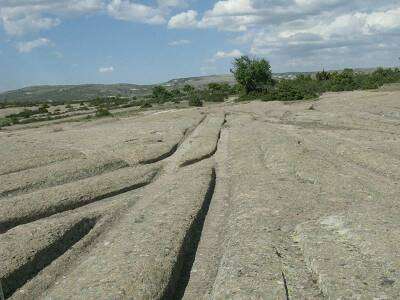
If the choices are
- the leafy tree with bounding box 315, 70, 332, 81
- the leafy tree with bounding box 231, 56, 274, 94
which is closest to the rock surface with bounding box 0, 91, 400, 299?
the leafy tree with bounding box 231, 56, 274, 94

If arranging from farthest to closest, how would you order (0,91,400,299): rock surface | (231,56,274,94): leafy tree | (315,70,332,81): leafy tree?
(315,70,332,81): leafy tree < (231,56,274,94): leafy tree < (0,91,400,299): rock surface

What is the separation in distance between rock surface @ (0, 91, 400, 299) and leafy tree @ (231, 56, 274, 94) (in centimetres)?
6145

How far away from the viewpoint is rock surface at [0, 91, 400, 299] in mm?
12641

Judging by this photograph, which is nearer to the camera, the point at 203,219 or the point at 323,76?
the point at 203,219

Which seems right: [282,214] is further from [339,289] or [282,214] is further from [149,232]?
[339,289]

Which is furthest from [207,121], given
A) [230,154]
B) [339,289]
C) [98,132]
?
[339,289]

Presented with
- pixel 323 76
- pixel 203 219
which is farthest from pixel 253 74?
pixel 203 219

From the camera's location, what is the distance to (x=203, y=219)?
19.1 metres

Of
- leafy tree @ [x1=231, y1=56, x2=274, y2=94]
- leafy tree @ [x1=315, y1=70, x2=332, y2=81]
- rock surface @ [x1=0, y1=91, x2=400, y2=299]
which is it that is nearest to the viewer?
rock surface @ [x1=0, y1=91, x2=400, y2=299]

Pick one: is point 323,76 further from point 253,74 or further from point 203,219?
point 203,219

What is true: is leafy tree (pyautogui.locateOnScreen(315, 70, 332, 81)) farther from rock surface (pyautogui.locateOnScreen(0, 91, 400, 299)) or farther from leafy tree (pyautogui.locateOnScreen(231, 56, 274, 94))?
rock surface (pyautogui.locateOnScreen(0, 91, 400, 299))

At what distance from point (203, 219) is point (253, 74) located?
7810 centimetres

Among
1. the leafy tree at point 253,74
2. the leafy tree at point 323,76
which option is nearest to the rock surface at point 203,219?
the leafy tree at point 253,74

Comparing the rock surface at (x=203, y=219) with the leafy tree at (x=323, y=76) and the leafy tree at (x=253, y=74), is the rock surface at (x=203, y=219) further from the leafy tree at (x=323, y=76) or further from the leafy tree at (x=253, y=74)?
the leafy tree at (x=323, y=76)
